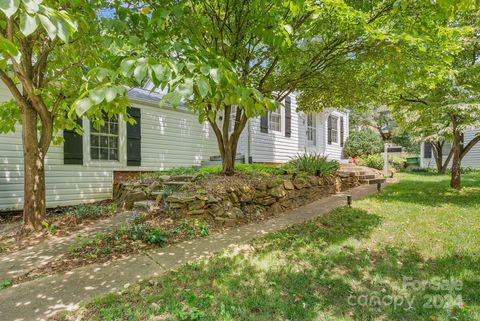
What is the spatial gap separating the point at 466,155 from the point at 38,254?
21432 mm

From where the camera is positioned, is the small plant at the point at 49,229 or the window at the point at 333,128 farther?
the window at the point at 333,128

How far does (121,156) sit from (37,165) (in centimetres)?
348

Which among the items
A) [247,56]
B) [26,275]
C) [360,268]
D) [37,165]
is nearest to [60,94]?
[37,165]

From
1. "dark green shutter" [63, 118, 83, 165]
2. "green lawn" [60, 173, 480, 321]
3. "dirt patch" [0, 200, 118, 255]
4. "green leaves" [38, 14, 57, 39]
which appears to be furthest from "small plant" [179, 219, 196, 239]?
"dark green shutter" [63, 118, 83, 165]

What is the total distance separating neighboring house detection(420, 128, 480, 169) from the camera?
16.1 m

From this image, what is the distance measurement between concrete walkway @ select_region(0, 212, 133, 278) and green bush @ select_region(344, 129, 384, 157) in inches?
552

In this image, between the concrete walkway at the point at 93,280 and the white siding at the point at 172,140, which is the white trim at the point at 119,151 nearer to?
the white siding at the point at 172,140

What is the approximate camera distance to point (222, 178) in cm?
561

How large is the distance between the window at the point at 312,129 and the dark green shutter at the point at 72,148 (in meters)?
9.58

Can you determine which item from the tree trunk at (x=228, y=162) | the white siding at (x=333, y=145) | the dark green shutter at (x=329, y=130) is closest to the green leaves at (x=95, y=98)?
the tree trunk at (x=228, y=162)

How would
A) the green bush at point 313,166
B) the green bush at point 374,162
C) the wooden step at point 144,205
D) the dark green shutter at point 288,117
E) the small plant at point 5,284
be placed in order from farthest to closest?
the green bush at point 374,162 < the dark green shutter at point 288,117 < the green bush at point 313,166 < the wooden step at point 144,205 < the small plant at point 5,284

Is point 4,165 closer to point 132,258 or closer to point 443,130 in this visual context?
point 132,258

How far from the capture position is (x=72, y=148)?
22.9ft

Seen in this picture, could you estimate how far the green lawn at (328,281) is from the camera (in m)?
2.31
